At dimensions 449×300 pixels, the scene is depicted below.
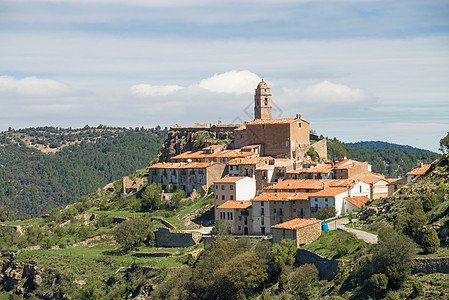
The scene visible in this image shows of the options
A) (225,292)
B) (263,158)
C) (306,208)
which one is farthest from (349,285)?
(263,158)

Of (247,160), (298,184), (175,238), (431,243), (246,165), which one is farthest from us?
(247,160)

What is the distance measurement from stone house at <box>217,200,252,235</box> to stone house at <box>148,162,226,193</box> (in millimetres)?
14945

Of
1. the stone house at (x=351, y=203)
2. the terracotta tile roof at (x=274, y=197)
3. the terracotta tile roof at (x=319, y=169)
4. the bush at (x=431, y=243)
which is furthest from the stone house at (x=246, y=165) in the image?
the bush at (x=431, y=243)

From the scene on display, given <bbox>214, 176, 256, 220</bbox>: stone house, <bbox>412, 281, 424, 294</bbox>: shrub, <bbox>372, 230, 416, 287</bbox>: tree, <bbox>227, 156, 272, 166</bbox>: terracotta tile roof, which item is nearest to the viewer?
<bbox>412, 281, 424, 294</bbox>: shrub

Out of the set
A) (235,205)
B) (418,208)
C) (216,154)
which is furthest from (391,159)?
(418,208)

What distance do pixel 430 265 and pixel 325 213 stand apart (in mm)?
22391

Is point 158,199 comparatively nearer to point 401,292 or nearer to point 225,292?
point 225,292

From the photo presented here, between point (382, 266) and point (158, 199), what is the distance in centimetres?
4859

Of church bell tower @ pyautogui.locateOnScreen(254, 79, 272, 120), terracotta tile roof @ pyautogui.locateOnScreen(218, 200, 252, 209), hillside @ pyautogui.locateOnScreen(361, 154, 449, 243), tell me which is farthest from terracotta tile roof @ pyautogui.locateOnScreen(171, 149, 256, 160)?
hillside @ pyautogui.locateOnScreen(361, 154, 449, 243)

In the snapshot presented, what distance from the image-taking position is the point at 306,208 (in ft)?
235

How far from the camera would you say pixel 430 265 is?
154ft

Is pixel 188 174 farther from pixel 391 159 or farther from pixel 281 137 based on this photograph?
pixel 391 159

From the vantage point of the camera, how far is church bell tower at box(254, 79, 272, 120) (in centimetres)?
10619

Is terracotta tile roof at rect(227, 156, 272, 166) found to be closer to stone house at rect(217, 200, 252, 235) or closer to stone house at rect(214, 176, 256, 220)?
stone house at rect(214, 176, 256, 220)
